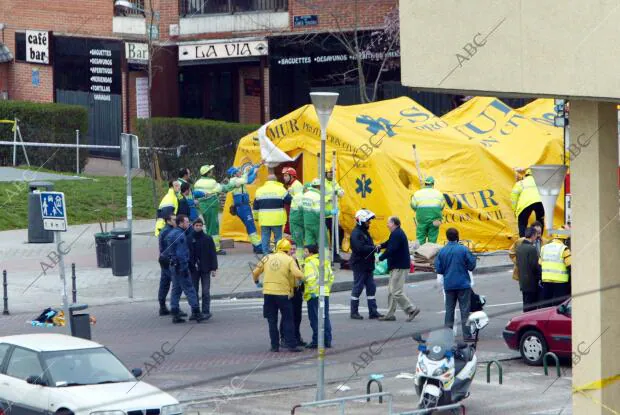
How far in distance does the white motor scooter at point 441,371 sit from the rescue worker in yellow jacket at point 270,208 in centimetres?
1099

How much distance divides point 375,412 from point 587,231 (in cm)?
492

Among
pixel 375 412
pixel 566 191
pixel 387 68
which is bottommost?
pixel 375 412

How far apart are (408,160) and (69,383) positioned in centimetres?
1382

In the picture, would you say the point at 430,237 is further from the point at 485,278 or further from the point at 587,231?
the point at 587,231

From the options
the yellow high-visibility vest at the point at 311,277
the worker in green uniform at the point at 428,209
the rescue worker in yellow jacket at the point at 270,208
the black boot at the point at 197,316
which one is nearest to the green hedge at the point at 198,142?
the rescue worker in yellow jacket at the point at 270,208

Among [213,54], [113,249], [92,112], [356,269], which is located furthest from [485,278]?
[92,112]

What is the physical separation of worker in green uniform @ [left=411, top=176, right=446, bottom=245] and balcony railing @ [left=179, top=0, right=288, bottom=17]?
1634 cm

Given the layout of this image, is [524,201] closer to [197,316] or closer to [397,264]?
[397,264]

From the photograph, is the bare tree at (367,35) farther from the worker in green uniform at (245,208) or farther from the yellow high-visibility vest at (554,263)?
the yellow high-visibility vest at (554,263)

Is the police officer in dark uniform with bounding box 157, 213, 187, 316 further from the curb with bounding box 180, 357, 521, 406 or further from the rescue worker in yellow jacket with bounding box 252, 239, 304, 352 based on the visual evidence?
the curb with bounding box 180, 357, 521, 406

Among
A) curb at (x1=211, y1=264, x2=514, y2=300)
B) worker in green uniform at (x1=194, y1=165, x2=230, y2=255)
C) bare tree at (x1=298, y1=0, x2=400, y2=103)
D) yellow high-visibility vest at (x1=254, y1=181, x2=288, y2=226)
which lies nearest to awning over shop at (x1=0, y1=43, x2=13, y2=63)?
bare tree at (x1=298, y1=0, x2=400, y2=103)

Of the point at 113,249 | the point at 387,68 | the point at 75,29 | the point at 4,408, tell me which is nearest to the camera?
the point at 4,408

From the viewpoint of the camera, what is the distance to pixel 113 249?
22.9 m

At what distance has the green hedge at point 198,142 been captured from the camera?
38.1m
